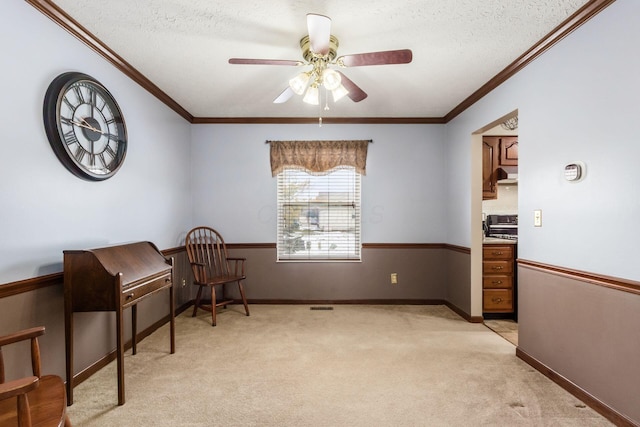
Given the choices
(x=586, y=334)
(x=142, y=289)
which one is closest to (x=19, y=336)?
(x=142, y=289)

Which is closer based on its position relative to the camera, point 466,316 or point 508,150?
point 466,316

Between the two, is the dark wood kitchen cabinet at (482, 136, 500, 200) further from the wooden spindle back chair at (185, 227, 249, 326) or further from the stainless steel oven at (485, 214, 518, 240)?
the wooden spindle back chair at (185, 227, 249, 326)

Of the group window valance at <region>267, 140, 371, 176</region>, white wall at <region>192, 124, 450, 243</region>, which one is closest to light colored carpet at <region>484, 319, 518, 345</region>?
white wall at <region>192, 124, 450, 243</region>

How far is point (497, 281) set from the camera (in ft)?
12.0

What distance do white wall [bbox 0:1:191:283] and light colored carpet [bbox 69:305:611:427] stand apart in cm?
102

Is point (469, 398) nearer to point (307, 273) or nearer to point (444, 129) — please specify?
point (307, 273)

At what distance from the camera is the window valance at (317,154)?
13.9 feet

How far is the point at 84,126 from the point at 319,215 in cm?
269

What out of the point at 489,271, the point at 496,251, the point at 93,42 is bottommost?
the point at 489,271

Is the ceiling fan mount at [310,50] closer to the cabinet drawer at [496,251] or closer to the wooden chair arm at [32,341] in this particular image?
the wooden chair arm at [32,341]

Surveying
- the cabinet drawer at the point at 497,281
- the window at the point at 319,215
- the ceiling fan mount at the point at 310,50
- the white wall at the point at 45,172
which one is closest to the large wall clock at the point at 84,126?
the white wall at the point at 45,172

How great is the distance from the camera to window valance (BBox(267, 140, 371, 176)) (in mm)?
4223

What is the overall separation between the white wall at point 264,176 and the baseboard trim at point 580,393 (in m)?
1.96

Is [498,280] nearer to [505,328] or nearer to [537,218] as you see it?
[505,328]
